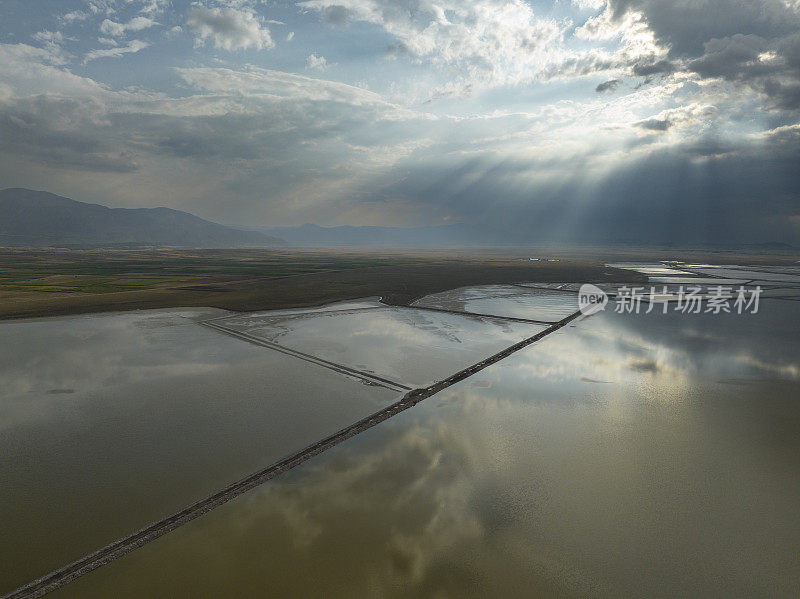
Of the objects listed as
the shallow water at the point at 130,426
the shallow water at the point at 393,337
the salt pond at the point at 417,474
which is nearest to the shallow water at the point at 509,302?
the shallow water at the point at 393,337

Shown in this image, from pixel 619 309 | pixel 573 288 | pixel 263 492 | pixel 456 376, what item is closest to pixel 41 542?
pixel 263 492

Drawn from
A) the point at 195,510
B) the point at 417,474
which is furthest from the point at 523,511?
the point at 195,510

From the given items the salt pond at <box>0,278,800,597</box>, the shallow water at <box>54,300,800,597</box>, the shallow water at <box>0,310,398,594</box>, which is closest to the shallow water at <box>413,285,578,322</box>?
the salt pond at <box>0,278,800,597</box>

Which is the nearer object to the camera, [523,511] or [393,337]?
[523,511]

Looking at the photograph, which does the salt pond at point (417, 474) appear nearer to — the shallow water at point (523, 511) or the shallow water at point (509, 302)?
the shallow water at point (523, 511)

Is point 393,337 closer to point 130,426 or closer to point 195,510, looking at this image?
point 130,426

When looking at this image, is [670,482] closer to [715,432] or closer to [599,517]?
[599,517]
